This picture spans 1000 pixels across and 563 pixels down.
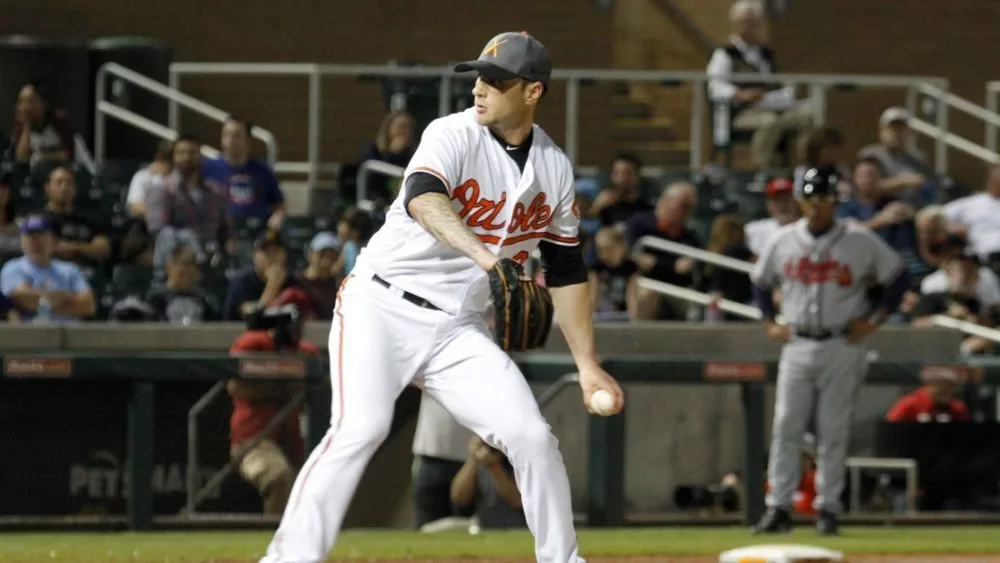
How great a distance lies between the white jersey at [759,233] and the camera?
12.6m

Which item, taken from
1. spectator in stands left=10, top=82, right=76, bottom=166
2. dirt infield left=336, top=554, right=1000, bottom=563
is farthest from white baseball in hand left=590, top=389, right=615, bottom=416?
spectator in stands left=10, top=82, right=76, bottom=166

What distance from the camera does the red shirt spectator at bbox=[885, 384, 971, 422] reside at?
10516mm

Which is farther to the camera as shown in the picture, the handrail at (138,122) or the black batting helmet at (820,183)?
the handrail at (138,122)

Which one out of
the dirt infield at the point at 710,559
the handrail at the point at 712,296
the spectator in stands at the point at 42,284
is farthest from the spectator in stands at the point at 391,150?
the dirt infield at the point at 710,559

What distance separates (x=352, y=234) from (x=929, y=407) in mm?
3366

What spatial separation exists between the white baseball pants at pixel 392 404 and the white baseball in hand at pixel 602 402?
0.15 meters

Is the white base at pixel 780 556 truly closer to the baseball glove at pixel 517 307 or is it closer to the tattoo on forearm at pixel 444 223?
the baseball glove at pixel 517 307

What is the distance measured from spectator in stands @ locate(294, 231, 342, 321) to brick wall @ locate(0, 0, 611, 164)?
4.42 m

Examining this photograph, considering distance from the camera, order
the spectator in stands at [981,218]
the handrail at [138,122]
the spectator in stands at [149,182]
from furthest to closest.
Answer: the handrail at [138,122] → the spectator in stands at [981,218] → the spectator in stands at [149,182]

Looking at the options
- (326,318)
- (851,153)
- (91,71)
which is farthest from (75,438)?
(851,153)

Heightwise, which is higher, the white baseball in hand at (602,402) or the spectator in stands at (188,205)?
the spectator in stands at (188,205)

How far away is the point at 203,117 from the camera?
597 inches

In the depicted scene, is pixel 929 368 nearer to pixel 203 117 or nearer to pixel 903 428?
pixel 903 428

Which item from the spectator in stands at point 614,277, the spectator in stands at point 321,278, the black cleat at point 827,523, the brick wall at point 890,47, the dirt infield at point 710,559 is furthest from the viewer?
the brick wall at point 890,47
